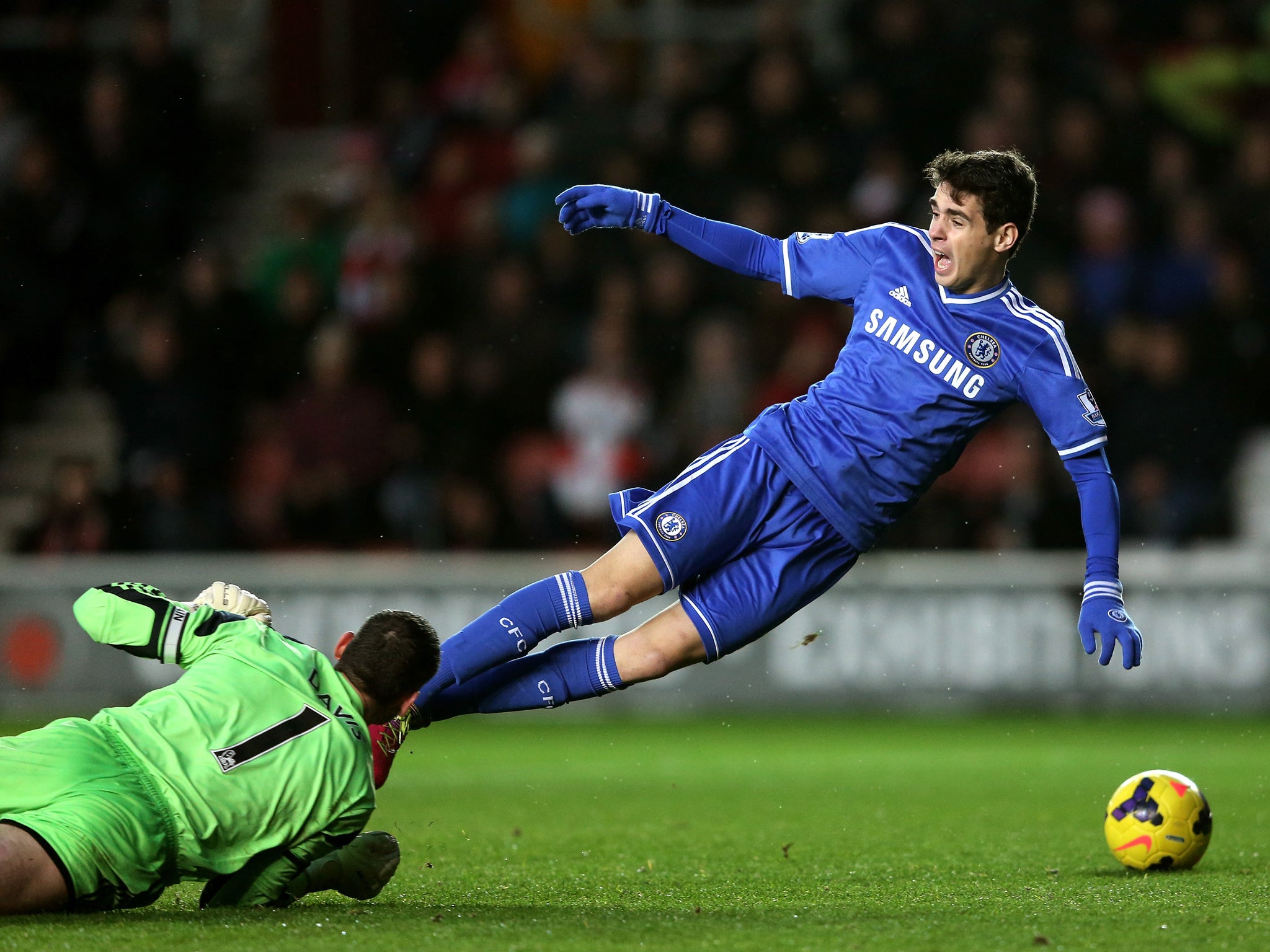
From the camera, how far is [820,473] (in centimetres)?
507

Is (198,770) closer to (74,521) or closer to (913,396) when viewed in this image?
(913,396)

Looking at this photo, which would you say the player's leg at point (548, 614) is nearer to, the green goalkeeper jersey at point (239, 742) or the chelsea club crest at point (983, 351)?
the green goalkeeper jersey at point (239, 742)

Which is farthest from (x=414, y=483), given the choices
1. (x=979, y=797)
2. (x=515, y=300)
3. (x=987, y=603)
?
(x=979, y=797)

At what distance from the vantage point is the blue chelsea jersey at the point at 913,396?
498 centimetres

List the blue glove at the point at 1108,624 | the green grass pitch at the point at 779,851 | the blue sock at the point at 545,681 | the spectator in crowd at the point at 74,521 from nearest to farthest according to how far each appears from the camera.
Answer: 1. the green grass pitch at the point at 779,851
2. the blue glove at the point at 1108,624
3. the blue sock at the point at 545,681
4. the spectator in crowd at the point at 74,521

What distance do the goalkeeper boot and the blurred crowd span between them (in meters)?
5.97

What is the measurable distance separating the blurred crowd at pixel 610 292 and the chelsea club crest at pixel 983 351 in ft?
19.2

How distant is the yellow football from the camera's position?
4887 millimetres

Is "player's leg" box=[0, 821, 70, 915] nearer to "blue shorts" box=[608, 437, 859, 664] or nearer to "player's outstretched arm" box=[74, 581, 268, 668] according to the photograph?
"player's outstretched arm" box=[74, 581, 268, 668]

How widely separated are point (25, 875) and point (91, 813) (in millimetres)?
188

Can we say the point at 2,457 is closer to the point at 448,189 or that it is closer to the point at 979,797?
the point at 448,189

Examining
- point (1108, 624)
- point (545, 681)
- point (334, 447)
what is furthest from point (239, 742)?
point (334, 447)

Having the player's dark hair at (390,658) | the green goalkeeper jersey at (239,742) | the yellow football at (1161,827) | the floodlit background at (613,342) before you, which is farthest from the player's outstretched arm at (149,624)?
the floodlit background at (613,342)

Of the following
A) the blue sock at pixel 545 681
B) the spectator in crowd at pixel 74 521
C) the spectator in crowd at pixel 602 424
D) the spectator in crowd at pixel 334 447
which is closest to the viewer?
the blue sock at pixel 545 681
